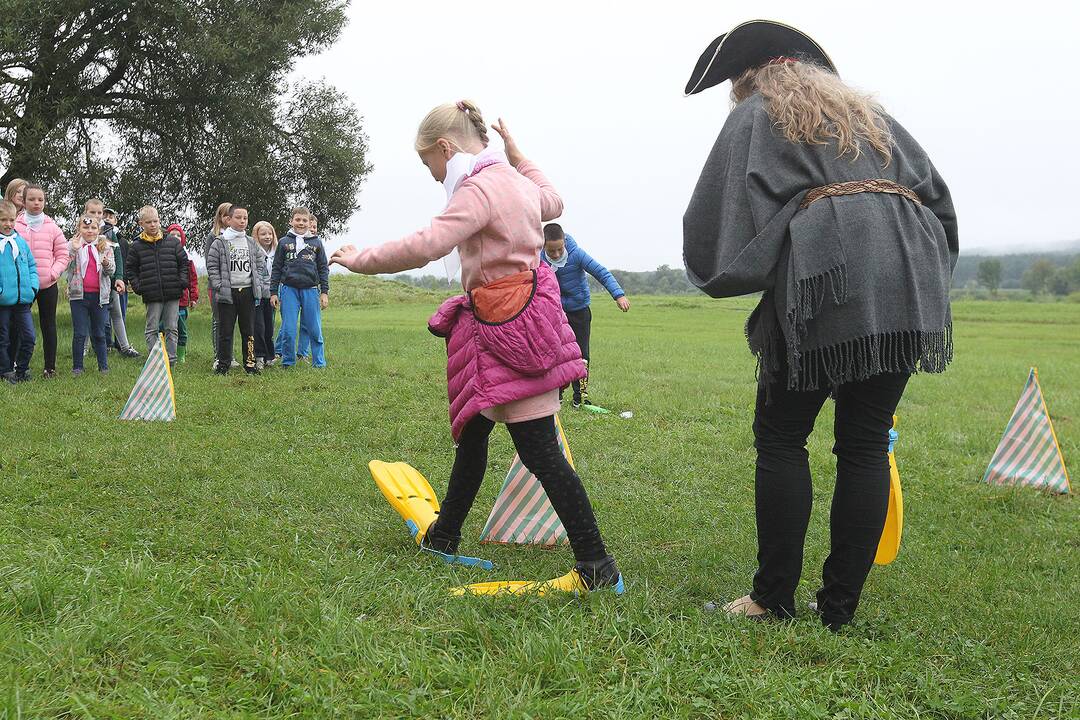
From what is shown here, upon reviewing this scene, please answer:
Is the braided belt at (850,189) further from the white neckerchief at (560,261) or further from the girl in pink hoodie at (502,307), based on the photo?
the white neckerchief at (560,261)

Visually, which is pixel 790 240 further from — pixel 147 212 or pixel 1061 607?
pixel 147 212

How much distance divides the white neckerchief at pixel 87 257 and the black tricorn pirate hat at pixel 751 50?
979cm

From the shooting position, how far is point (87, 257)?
10.9 metres

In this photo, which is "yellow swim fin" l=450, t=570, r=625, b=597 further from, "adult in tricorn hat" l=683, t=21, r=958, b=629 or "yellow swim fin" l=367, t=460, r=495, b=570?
"adult in tricorn hat" l=683, t=21, r=958, b=629

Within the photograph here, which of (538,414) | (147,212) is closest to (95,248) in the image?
(147,212)

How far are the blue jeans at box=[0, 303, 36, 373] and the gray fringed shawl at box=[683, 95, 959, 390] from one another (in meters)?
9.30

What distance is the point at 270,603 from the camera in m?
2.91

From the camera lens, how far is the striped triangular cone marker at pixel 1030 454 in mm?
6066

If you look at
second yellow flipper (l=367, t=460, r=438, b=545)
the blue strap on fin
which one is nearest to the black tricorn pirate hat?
the blue strap on fin

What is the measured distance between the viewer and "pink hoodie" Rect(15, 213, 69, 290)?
33.3ft

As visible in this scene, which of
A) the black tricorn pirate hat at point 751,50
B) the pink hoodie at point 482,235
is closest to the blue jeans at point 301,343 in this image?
the pink hoodie at point 482,235

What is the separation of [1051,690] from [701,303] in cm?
4361

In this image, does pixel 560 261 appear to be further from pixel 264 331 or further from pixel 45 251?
pixel 45 251

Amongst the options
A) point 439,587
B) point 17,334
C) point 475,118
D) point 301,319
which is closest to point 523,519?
point 439,587
